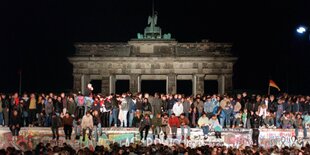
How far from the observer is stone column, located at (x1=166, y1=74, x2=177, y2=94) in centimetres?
5662

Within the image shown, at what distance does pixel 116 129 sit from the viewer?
31156 mm

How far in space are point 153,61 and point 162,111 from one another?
24.5 metres

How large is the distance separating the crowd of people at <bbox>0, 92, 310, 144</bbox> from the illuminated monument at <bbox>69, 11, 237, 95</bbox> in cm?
2319

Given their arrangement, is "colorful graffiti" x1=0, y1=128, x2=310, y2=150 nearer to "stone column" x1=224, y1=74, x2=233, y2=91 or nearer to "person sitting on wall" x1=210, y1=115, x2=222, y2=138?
"person sitting on wall" x1=210, y1=115, x2=222, y2=138

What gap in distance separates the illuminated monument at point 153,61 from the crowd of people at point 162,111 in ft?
76.1

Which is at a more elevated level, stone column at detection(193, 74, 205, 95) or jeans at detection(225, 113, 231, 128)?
stone column at detection(193, 74, 205, 95)

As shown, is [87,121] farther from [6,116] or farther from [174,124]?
[6,116]

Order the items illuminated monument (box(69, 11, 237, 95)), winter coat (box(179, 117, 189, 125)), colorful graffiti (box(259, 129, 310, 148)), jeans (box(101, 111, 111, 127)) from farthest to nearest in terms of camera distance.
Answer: illuminated monument (box(69, 11, 237, 95)) → jeans (box(101, 111, 111, 127)) → colorful graffiti (box(259, 129, 310, 148)) → winter coat (box(179, 117, 189, 125))

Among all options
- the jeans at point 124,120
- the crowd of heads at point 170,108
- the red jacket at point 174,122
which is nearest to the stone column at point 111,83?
the crowd of heads at point 170,108

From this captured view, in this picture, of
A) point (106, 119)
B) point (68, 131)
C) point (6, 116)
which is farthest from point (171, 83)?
point (68, 131)

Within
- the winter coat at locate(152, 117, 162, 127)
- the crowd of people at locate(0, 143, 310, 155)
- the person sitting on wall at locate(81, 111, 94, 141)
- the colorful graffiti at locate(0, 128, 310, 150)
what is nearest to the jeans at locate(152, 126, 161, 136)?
the winter coat at locate(152, 117, 162, 127)

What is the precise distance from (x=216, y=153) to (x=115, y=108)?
11959 millimetres

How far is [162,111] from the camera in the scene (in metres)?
32.7

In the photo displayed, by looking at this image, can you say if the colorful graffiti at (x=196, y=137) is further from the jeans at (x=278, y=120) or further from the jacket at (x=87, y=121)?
the jacket at (x=87, y=121)
